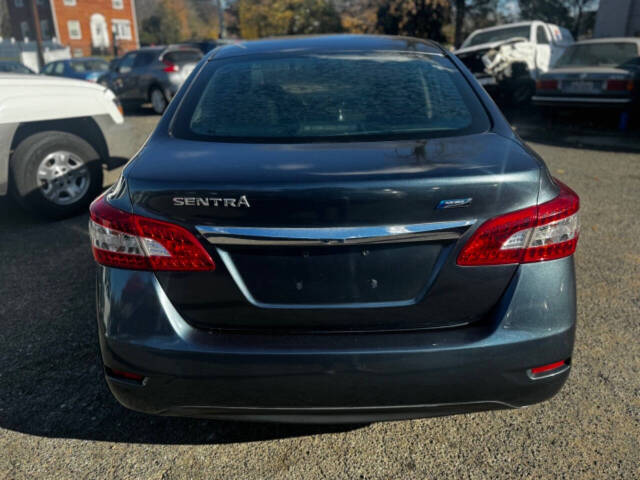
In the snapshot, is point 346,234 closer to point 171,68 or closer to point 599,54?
point 599,54

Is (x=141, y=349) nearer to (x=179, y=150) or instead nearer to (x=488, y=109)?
(x=179, y=150)

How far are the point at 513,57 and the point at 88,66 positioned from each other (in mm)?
15067

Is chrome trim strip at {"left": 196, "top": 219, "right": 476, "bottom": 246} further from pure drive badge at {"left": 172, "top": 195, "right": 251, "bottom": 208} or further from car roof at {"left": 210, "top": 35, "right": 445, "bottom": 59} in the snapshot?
car roof at {"left": 210, "top": 35, "right": 445, "bottom": 59}

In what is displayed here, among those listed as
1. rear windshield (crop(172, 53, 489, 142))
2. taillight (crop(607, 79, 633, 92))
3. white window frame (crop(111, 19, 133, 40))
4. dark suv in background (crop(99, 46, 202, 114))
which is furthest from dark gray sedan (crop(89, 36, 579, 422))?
white window frame (crop(111, 19, 133, 40))

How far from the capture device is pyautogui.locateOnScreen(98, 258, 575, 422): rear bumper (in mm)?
1754

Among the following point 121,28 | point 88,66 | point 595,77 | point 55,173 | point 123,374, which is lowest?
point 121,28

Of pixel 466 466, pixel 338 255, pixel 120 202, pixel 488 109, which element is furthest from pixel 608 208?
pixel 120 202

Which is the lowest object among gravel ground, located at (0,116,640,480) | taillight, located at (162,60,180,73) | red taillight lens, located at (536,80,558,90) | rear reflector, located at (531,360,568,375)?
gravel ground, located at (0,116,640,480)

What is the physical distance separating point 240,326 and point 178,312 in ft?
0.69

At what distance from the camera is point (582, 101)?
10.1 metres

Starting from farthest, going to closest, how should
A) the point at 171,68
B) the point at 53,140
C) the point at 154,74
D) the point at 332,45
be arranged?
the point at 154,74 < the point at 171,68 < the point at 53,140 < the point at 332,45

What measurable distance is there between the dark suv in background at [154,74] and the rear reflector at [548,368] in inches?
509

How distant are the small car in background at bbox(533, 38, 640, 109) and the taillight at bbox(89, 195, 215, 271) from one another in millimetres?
9962

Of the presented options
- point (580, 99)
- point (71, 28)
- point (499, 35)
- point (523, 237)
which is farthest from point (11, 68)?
point (71, 28)
